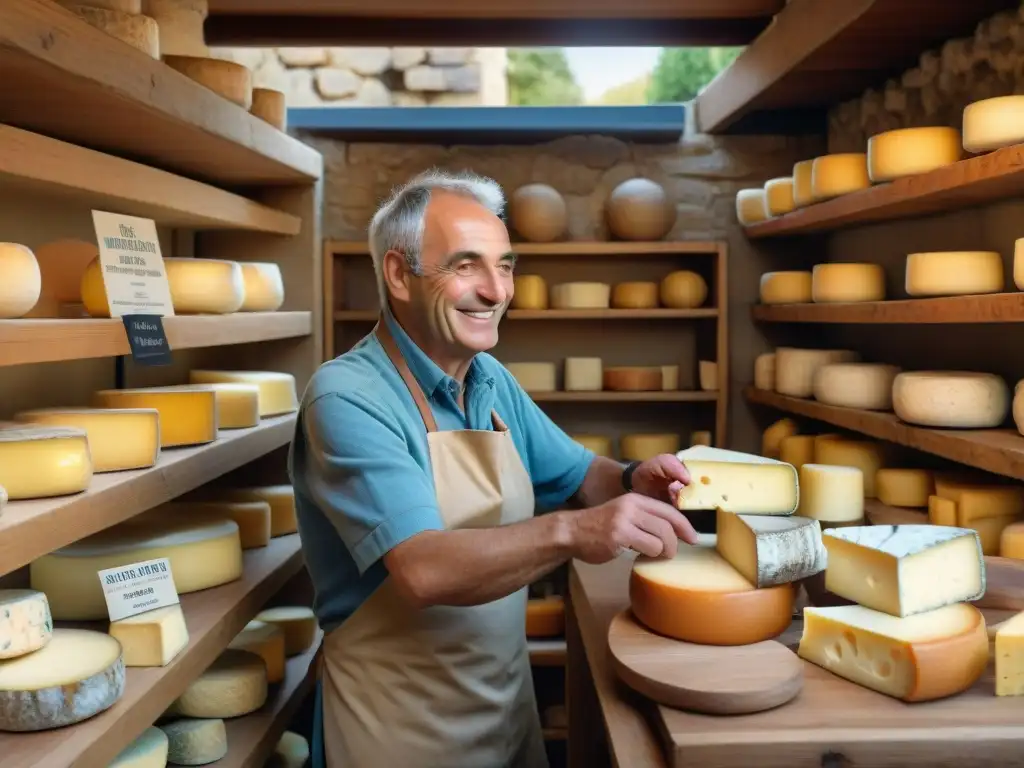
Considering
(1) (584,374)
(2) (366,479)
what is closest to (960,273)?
(2) (366,479)

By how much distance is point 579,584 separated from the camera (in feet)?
6.29

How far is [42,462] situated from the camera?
170 cm

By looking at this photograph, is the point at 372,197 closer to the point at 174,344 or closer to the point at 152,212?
the point at 152,212

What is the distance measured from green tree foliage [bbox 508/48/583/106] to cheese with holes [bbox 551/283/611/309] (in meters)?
4.49

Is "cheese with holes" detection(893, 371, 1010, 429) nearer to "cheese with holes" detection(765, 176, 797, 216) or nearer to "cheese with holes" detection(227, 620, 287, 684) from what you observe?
"cheese with holes" detection(765, 176, 797, 216)

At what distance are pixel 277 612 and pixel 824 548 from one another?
2076 millimetres

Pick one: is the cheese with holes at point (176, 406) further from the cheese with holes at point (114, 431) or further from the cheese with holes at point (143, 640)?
the cheese with holes at point (143, 640)

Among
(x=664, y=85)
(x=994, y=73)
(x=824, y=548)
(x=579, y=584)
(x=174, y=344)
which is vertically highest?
(x=664, y=85)

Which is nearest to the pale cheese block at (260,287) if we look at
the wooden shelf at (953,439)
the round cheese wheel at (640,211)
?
the round cheese wheel at (640,211)

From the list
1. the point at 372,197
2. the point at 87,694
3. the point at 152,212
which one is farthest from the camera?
the point at 372,197

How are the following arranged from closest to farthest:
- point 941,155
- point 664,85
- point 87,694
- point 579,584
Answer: point 87,694 < point 579,584 < point 941,155 < point 664,85

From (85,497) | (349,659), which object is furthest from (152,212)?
(349,659)

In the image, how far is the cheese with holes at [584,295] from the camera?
400cm

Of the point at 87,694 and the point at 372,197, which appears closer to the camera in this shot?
the point at 87,694
